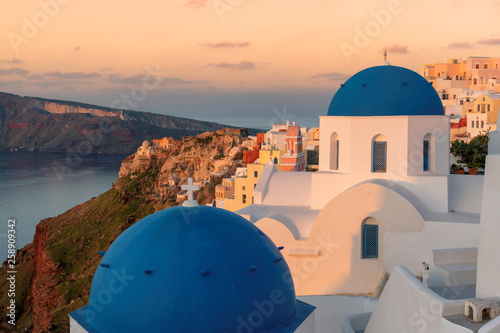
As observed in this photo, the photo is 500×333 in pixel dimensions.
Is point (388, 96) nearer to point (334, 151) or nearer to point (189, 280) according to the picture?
point (334, 151)

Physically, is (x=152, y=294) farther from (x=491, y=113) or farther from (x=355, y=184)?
(x=491, y=113)

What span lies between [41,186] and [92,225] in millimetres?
34493

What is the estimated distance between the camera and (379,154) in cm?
1455

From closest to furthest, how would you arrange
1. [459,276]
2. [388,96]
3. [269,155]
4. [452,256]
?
[459,276], [452,256], [388,96], [269,155]

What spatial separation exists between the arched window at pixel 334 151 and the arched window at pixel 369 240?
82.8 inches

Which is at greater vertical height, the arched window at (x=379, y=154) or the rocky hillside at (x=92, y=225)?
the arched window at (x=379, y=154)

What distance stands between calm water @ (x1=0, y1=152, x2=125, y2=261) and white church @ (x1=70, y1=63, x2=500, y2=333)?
51.4m

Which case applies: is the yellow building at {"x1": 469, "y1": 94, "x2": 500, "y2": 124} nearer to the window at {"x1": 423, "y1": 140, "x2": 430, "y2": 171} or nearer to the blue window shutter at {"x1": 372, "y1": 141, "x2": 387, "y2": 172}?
the window at {"x1": 423, "y1": 140, "x2": 430, "y2": 171}

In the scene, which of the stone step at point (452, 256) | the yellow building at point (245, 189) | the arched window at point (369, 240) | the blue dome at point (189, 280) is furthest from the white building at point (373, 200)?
the yellow building at point (245, 189)

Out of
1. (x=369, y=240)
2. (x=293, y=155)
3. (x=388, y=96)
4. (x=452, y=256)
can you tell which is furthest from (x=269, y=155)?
(x=452, y=256)

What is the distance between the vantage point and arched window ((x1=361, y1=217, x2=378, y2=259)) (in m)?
13.6

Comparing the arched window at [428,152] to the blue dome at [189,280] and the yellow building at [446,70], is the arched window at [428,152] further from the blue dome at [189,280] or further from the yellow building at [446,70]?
the yellow building at [446,70]

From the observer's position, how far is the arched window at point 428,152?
1452cm

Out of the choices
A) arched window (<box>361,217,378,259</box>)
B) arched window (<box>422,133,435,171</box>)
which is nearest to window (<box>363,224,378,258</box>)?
arched window (<box>361,217,378,259</box>)
